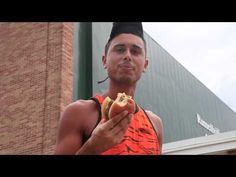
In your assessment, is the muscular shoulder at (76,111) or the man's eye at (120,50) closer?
the muscular shoulder at (76,111)

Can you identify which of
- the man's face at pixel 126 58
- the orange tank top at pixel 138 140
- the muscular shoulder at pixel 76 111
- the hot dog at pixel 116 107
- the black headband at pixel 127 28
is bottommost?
the orange tank top at pixel 138 140

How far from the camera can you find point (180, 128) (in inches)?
546

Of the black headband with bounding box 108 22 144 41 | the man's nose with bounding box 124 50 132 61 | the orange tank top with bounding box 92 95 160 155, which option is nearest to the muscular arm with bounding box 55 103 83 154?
the orange tank top with bounding box 92 95 160 155

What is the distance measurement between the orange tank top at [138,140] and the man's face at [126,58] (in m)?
0.25

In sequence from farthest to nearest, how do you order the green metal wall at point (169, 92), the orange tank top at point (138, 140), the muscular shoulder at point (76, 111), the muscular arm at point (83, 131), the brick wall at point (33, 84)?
the green metal wall at point (169, 92)
the brick wall at point (33, 84)
the muscular shoulder at point (76, 111)
the orange tank top at point (138, 140)
the muscular arm at point (83, 131)

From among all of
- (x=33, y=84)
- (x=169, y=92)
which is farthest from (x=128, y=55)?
(x=169, y=92)

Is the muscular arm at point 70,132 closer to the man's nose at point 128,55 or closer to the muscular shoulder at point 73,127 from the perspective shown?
the muscular shoulder at point 73,127

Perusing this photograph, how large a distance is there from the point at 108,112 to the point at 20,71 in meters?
7.34

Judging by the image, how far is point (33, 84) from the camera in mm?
9586

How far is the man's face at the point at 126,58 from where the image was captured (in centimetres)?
336

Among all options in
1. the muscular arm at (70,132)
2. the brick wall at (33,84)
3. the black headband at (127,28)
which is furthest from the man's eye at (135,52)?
the brick wall at (33,84)

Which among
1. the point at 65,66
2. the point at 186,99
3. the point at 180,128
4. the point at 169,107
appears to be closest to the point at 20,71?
the point at 65,66
